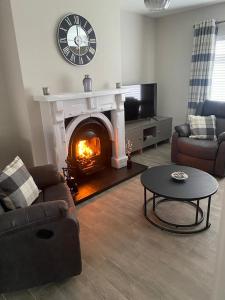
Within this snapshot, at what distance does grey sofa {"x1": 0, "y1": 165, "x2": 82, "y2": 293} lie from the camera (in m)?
1.46

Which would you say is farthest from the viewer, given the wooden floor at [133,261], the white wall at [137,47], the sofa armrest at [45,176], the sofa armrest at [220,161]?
the white wall at [137,47]

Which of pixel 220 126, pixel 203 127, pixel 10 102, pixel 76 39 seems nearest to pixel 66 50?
pixel 76 39

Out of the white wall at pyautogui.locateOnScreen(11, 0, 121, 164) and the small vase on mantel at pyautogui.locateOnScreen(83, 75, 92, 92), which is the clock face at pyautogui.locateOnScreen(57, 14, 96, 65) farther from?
the small vase on mantel at pyautogui.locateOnScreen(83, 75, 92, 92)

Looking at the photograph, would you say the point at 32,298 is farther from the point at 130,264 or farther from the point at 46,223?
the point at 130,264

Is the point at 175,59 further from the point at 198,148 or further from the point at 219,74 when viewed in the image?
the point at 198,148

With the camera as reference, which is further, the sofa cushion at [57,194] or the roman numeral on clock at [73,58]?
the roman numeral on clock at [73,58]

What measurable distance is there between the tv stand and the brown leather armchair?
0.72 metres

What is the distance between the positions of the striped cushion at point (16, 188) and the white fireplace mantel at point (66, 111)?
0.75 meters

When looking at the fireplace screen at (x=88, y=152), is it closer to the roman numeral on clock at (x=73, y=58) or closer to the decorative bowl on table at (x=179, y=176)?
the roman numeral on clock at (x=73, y=58)

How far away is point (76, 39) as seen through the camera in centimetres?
286

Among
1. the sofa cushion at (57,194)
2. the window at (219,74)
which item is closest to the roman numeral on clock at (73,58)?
the sofa cushion at (57,194)

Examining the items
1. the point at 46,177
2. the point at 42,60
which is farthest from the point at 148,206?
the point at 42,60

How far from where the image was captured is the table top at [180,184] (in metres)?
2.07

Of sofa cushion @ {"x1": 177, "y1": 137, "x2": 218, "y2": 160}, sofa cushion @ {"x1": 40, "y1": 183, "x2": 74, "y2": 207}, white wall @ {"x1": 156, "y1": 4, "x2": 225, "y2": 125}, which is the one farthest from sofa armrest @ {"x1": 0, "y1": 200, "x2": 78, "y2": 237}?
white wall @ {"x1": 156, "y1": 4, "x2": 225, "y2": 125}
